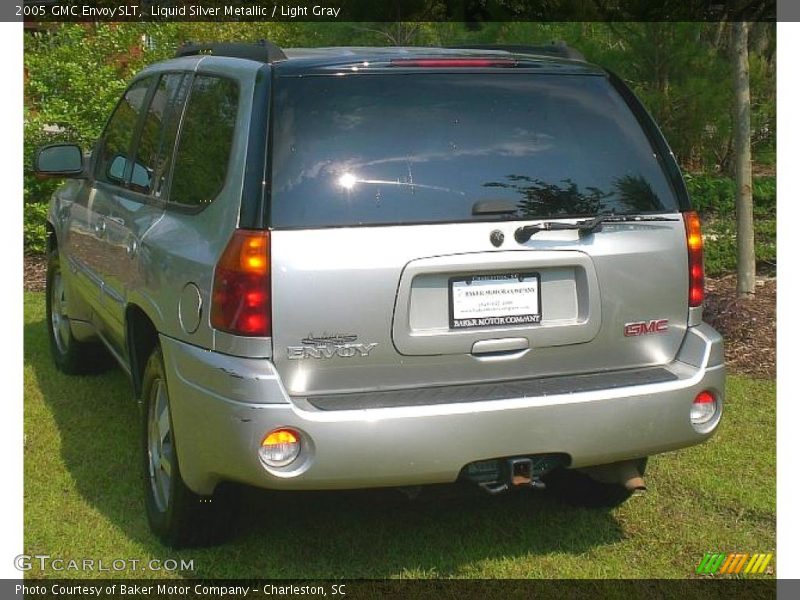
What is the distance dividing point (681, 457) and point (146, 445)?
110 inches

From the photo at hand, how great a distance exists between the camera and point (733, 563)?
452cm

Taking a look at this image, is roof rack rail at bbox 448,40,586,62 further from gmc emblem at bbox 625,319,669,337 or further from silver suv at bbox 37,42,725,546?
gmc emblem at bbox 625,319,669,337

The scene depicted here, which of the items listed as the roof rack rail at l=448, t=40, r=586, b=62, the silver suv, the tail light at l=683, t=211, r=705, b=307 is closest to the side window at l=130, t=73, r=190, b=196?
the silver suv

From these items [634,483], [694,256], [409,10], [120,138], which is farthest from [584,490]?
[409,10]

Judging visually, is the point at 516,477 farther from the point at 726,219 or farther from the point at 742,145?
the point at 726,219

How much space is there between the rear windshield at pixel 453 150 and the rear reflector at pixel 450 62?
0.21ft

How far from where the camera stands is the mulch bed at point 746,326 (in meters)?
7.48

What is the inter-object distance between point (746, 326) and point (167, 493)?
4.93 m

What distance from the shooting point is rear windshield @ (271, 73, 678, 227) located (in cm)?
379

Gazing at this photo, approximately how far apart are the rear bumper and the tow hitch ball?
68 mm

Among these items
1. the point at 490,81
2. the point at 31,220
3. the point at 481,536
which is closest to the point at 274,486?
the point at 481,536

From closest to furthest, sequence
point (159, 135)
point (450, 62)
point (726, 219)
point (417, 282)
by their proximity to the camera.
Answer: point (417, 282)
point (450, 62)
point (159, 135)
point (726, 219)

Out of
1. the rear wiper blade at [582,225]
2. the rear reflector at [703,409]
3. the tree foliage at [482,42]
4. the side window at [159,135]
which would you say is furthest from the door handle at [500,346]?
the tree foliage at [482,42]

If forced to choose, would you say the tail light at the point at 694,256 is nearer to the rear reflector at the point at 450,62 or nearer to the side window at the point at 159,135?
the rear reflector at the point at 450,62
